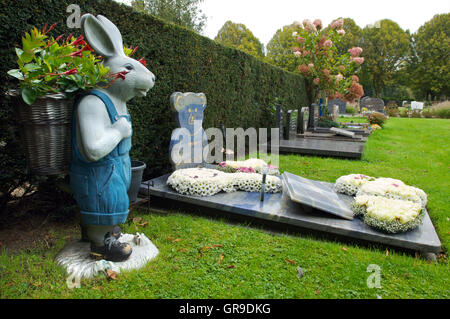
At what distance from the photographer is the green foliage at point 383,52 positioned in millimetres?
40688

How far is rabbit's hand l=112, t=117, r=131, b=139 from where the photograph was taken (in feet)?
8.35

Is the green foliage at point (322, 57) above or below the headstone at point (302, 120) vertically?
above

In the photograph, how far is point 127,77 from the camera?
2627 millimetres

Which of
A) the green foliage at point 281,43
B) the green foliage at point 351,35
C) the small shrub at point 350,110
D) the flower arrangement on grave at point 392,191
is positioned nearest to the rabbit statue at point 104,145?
the flower arrangement on grave at point 392,191

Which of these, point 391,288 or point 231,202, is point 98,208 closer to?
point 231,202

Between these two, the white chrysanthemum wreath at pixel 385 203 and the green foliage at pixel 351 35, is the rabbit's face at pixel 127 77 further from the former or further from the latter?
the green foliage at pixel 351 35

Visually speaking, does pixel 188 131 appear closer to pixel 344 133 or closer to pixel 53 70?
pixel 53 70

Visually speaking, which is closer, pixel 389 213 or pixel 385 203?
pixel 389 213

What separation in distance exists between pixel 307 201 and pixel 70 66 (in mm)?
2940

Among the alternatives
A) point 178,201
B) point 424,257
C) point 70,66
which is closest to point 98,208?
point 70,66

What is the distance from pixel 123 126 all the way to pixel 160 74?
2803 mm

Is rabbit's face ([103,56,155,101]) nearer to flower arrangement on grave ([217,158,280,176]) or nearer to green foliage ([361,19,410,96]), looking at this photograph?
flower arrangement on grave ([217,158,280,176])

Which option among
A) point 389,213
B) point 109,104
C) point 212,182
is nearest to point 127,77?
point 109,104

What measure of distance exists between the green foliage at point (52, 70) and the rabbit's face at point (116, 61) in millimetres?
113
